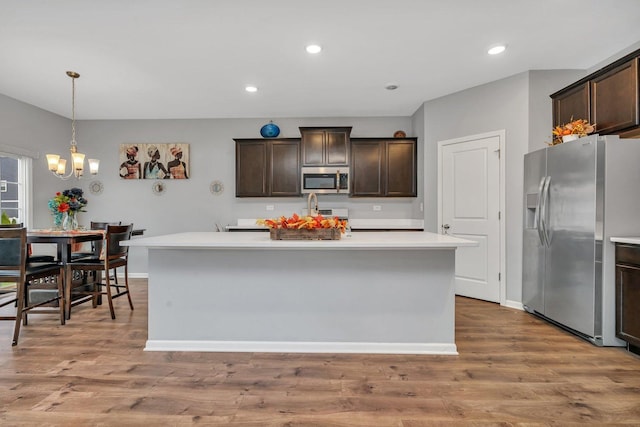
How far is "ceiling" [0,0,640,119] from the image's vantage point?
2480 mm

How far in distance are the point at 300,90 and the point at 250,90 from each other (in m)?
0.64

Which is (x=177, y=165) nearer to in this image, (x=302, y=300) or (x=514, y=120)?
(x=302, y=300)

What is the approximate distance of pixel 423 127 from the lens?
462cm

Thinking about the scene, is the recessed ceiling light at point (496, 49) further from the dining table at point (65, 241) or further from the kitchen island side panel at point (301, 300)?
the dining table at point (65, 241)

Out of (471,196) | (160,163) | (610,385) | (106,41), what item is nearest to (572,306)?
(610,385)

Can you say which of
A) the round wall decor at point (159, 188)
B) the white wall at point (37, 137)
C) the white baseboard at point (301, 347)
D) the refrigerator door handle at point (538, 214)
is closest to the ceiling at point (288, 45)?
the white wall at point (37, 137)

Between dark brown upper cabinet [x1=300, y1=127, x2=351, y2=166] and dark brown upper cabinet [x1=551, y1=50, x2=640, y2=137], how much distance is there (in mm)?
2689

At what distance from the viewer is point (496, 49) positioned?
10.2 feet

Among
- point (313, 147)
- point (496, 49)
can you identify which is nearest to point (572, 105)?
point (496, 49)

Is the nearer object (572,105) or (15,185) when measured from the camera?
(572,105)

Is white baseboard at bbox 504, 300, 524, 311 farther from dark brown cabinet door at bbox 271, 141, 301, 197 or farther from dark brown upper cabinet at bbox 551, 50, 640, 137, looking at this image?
dark brown cabinet door at bbox 271, 141, 301, 197

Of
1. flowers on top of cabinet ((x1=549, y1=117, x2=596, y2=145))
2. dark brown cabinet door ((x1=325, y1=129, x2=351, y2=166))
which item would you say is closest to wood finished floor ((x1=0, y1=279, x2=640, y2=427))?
flowers on top of cabinet ((x1=549, y1=117, x2=596, y2=145))

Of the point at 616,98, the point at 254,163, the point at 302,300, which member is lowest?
the point at 302,300

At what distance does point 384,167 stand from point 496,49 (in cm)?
219
